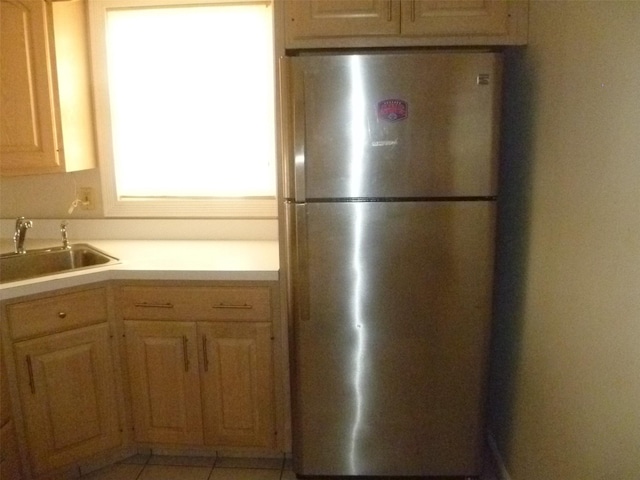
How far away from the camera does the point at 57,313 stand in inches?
76.6

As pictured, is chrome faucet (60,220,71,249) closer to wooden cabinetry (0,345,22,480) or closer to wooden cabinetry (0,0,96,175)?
wooden cabinetry (0,0,96,175)

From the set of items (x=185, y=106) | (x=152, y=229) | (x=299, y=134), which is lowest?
(x=152, y=229)

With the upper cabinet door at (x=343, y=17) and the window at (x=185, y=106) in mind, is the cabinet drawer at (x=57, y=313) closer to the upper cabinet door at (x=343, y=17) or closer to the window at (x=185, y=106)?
the window at (x=185, y=106)

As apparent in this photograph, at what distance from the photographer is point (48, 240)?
8.41ft

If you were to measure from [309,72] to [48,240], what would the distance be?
1.63 metres

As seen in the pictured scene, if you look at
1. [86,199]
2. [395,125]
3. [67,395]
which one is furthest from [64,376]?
[395,125]

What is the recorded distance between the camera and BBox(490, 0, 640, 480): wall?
1193 mm

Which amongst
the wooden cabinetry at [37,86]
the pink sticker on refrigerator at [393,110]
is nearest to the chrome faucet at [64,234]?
the wooden cabinetry at [37,86]

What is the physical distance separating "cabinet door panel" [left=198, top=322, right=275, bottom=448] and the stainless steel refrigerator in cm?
16

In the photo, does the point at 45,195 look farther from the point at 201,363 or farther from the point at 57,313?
the point at 201,363

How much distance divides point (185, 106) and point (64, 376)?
1.28m

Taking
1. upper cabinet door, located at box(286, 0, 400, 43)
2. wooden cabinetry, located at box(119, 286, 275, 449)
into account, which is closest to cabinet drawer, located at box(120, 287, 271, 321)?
wooden cabinetry, located at box(119, 286, 275, 449)

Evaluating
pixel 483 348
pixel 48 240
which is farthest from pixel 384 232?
pixel 48 240

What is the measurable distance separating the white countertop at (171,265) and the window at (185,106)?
245 mm
